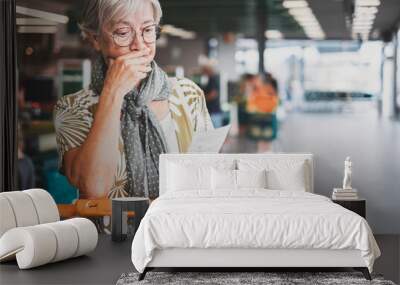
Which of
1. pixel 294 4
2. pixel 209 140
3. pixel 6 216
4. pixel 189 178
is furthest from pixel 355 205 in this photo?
pixel 6 216

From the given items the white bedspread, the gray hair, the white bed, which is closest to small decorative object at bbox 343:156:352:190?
the white bed

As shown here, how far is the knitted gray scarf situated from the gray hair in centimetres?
34

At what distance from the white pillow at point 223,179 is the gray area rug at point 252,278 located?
1.64 m

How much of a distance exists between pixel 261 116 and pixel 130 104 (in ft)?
4.73

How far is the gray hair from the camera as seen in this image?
8625 mm

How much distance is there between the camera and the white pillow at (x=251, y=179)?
25.6ft

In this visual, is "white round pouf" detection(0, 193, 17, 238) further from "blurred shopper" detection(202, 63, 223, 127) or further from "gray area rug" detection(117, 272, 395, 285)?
"blurred shopper" detection(202, 63, 223, 127)

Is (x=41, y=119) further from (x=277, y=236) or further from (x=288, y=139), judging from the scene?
(x=277, y=236)

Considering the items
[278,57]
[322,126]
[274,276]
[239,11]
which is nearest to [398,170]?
[322,126]

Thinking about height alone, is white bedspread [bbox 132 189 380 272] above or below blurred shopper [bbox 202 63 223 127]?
below

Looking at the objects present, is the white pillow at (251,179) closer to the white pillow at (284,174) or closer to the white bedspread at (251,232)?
the white pillow at (284,174)

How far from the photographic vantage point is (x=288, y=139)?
8711 mm

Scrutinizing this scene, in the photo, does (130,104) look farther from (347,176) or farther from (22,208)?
(347,176)

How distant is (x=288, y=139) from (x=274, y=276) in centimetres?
280
